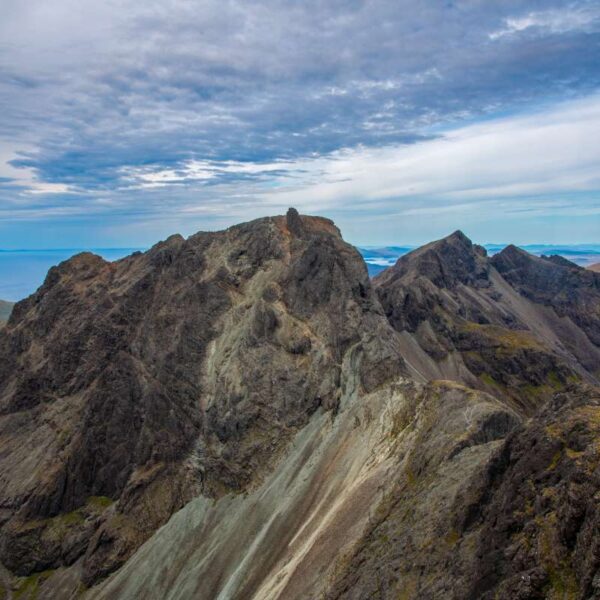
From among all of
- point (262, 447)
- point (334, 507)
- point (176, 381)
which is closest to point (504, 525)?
Answer: point (334, 507)

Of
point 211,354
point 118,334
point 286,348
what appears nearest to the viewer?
point 286,348

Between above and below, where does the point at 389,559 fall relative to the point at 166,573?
above

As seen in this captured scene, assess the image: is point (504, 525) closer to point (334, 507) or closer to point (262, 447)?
point (334, 507)

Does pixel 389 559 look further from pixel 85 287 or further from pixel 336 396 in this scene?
pixel 85 287

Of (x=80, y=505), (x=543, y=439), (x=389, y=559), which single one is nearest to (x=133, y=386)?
(x=80, y=505)

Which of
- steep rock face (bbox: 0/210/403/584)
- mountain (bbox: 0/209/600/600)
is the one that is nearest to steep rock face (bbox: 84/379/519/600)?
mountain (bbox: 0/209/600/600)

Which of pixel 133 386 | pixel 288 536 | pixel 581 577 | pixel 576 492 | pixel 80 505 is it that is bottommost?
pixel 80 505
